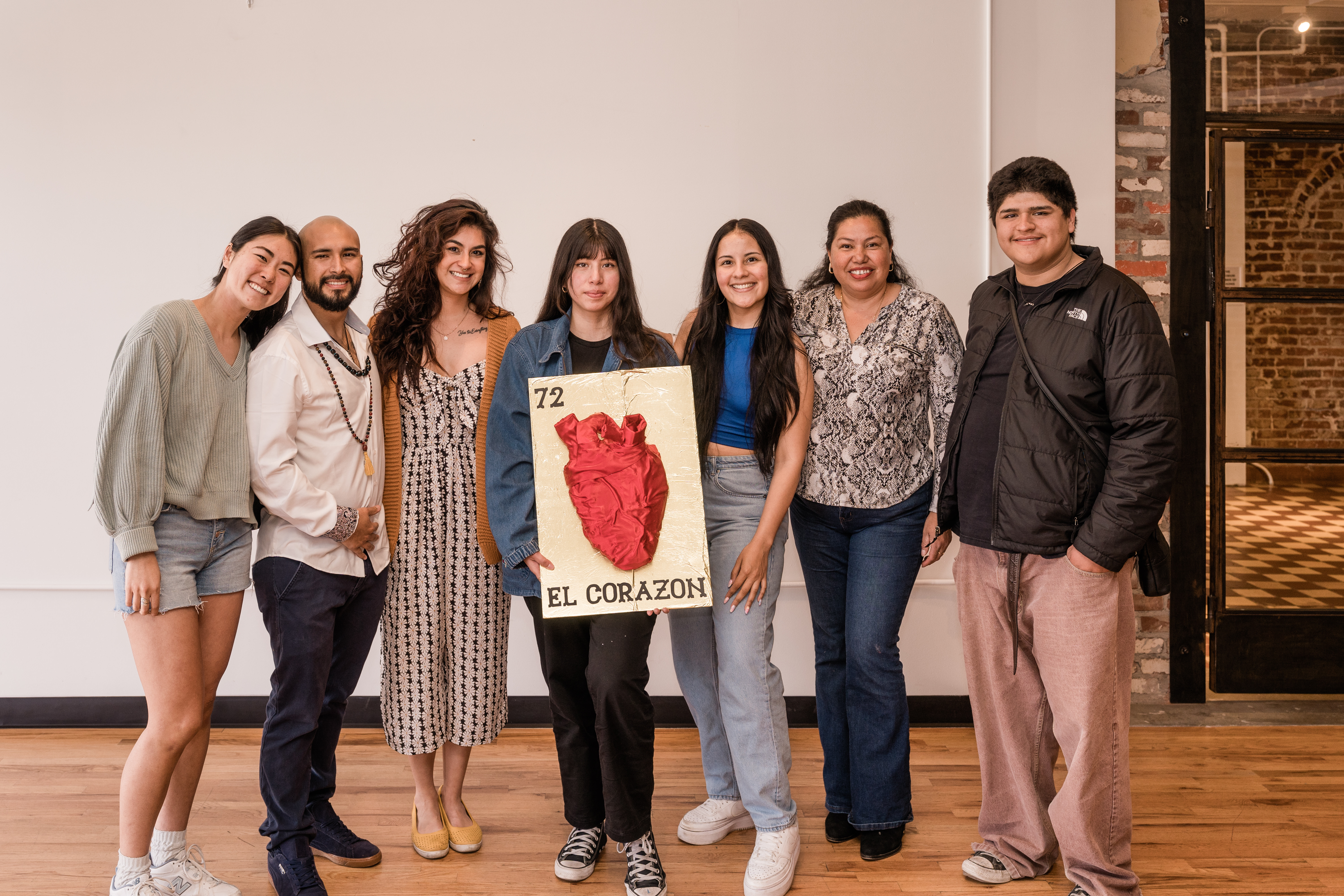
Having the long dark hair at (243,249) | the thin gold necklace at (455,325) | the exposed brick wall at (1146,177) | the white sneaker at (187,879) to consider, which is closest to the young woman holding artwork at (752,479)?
the thin gold necklace at (455,325)

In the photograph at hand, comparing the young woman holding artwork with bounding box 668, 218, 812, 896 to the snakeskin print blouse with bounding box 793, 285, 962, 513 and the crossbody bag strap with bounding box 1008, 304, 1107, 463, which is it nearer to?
the snakeskin print blouse with bounding box 793, 285, 962, 513

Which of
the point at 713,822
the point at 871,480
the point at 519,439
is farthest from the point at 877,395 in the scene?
the point at 713,822

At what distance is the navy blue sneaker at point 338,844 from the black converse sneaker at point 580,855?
53 cm

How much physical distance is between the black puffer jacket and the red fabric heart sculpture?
88cm

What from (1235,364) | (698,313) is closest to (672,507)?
(698,313)

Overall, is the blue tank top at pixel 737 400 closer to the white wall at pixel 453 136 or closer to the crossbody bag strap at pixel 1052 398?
the crossbody bag strap at pixel 1052 398

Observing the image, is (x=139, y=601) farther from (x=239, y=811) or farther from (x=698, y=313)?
(x=698, y=313)

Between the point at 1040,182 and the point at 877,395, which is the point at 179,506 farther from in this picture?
the point at 1040,182

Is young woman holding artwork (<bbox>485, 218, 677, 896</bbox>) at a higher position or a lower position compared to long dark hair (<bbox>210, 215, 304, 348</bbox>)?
lower

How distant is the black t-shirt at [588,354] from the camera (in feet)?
7.18

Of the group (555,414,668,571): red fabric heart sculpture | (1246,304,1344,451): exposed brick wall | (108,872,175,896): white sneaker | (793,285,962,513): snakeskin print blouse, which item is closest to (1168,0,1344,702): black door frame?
(1246,304,1344,451): exposed brick wall

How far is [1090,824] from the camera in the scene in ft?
6.95

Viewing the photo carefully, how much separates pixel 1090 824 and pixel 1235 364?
2.26 m

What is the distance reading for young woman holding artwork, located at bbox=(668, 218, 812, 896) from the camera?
2205mm
